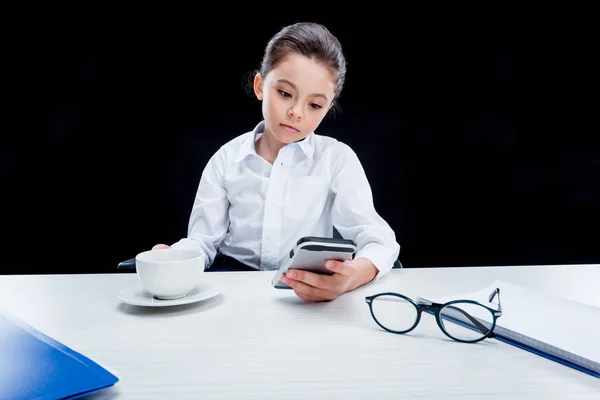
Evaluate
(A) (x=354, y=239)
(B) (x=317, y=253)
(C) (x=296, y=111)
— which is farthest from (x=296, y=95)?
(B) (x=317, y=253)

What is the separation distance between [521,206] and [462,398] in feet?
7.30

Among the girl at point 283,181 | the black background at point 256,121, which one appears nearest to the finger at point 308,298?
the girl at point 283,181

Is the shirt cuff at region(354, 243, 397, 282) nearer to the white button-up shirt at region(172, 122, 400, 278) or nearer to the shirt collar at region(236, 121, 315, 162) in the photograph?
the white button-up shirt at region(172, 122, 400, 278)

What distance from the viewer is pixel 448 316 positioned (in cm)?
84

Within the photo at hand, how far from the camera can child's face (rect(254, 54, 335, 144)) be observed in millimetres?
1444

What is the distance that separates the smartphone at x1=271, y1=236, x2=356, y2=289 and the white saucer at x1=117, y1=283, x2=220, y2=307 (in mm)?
136

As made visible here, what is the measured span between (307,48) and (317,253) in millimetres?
809

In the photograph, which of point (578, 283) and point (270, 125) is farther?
point (270, 125)

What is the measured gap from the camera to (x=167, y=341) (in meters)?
0.75

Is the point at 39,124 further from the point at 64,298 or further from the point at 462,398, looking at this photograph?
the point at 462,398

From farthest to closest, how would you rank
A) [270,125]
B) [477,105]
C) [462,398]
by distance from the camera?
[477,105] < [270,125] < [462,398]

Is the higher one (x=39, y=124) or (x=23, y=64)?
(x=23, y=64)

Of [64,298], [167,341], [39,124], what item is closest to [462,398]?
[167,341]

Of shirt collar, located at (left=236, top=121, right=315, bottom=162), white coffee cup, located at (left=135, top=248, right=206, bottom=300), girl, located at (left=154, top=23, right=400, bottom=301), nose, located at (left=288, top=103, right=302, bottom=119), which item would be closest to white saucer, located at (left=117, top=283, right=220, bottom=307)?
white coffee cup, located at (left=135, top=248, right=206, bottom=300)
